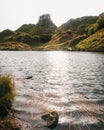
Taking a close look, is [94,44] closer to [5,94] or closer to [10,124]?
[5,94]

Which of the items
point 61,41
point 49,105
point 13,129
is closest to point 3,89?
point 13,129

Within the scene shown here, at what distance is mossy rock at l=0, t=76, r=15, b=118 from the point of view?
12.0 meters

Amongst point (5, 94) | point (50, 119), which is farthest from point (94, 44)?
point (5, 94)

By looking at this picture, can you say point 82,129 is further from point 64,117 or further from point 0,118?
point 0,118

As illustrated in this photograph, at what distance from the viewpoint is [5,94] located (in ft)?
40.2

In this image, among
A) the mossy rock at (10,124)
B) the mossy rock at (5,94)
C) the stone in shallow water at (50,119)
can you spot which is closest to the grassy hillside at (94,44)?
the stone in shallow water at (50,119)

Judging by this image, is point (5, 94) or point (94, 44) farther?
point (94, 44)

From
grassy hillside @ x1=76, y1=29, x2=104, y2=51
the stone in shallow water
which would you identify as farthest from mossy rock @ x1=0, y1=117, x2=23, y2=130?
grassy hillside @ x1=76, y1=29, x2=104, y2=51

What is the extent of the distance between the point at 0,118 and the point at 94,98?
10481 millimetres

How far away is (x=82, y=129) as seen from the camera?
12.1 metres

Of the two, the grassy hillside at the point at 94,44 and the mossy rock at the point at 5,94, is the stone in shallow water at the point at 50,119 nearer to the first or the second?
the mossy rock at the point at 5,94

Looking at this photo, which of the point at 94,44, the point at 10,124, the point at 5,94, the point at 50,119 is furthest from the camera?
the point at 94,44

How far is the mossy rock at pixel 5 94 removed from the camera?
1204cm

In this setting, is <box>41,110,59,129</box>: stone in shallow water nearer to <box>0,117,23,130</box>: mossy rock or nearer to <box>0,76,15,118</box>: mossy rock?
<box>0,117,23,130</box>: mossy rock
